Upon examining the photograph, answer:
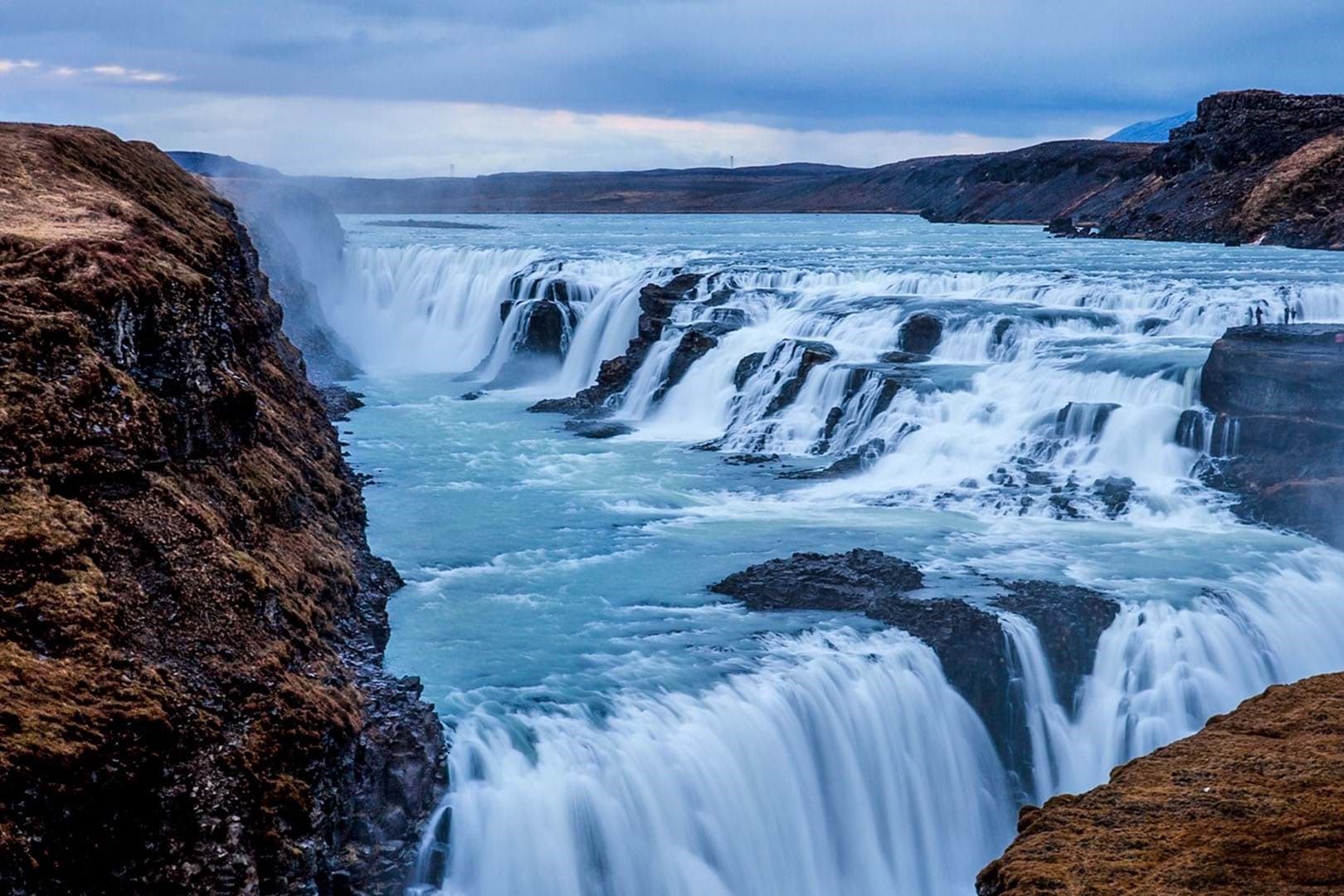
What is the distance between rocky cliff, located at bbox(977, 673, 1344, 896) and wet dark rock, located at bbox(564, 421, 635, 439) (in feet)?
63.6

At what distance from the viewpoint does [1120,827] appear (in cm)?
525

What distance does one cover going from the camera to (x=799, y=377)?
2494cm

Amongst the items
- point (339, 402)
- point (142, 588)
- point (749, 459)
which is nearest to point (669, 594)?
point (142, 588)

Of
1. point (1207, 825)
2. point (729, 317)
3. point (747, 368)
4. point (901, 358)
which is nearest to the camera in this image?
point (1207, 825)

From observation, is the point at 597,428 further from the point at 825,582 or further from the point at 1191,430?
the point at 825,582

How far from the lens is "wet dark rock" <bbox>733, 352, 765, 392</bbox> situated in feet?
86.0

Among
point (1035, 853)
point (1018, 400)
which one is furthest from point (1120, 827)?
point (1018, 400)

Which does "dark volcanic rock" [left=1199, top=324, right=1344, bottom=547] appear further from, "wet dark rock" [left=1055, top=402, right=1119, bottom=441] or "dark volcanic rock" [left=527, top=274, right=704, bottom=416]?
"dark volcanic rock" [left=527, top=274, right=704, bottom=416]

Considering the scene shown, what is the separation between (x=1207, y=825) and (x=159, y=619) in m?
5.28

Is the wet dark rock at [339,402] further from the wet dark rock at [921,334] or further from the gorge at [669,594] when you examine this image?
the wet dark rock at [921,334]

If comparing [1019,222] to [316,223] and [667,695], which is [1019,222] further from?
[667,695]

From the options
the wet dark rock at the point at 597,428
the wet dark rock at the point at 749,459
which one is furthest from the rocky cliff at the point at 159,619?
the wet dark rock at the point at 597,428

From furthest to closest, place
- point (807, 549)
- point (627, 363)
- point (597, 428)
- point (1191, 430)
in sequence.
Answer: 1. point (627, 363)
2. point (597, 428)
3. point (1191, 430)
4. point (807, 549)

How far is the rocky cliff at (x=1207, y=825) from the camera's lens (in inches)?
187
